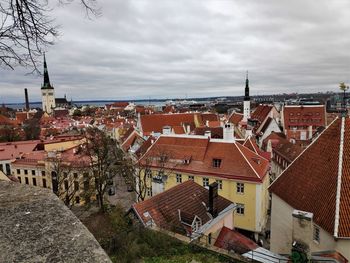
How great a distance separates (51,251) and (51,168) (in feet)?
98.5

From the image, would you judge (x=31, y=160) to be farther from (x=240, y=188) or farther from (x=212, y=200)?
(x=212, y=200)

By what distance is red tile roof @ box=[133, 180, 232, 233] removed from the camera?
13.9 m

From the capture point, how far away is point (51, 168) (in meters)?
30.7

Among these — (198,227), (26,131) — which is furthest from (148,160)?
(26,131)

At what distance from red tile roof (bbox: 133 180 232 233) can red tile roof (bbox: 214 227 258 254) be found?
3.73ft

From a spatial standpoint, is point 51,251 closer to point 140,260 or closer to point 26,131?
point 140,260

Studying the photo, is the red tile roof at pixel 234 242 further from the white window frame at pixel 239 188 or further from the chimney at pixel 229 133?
the chimney at pixel 229 133

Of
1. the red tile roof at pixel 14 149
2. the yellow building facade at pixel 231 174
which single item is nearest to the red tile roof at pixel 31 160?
the red tile roof at pixel 14 149

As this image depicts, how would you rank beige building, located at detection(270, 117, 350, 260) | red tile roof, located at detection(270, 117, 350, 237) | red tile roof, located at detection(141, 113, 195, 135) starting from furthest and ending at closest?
red tile roof, located at detection(141, 113, 195, 135) → red tile roof, located at detection(270, 117, 350, 237) → beige building, located at detection(270, 117, 350, 260)

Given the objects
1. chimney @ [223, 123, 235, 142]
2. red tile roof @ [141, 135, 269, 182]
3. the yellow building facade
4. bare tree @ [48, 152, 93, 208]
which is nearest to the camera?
the yellow building facade

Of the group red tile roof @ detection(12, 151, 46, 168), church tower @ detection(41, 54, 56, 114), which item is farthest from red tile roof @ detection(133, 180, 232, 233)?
church tower @ detection(41, 54, 56, 114)

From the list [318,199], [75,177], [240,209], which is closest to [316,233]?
[318,199]

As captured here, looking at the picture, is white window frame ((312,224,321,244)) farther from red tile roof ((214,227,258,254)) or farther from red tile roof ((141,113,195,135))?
red tile roof ((141,113,195,135))

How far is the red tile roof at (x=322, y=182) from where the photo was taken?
450 inches
